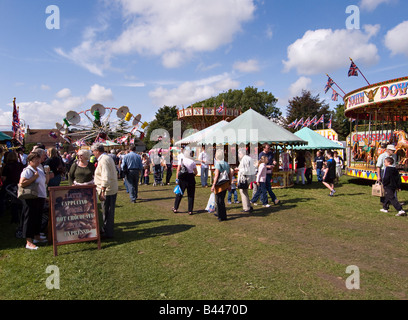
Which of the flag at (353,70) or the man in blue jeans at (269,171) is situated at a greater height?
the flag at (353,70)

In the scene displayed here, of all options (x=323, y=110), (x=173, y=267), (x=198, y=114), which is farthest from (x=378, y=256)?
(x=323, y=110)

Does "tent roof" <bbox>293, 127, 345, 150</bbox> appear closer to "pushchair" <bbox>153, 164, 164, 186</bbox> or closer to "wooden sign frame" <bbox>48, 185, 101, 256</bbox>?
"pushchair" <bbox>153, 164, 164, 186</bbox>

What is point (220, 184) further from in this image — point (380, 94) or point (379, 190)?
point (380, 94)

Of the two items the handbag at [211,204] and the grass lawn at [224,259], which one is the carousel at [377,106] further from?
the handbag at [211,204]

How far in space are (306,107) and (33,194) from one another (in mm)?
48160

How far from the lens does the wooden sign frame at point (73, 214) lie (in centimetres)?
501

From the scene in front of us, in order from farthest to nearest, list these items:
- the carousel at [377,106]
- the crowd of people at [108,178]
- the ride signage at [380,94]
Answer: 1. the carousel at [377,106]
2. the ride signage at [380,94]
3. the crowd of people at [108,178]

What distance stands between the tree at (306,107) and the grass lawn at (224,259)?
1686 inches

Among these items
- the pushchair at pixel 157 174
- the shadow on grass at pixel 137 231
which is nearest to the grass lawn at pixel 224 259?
the shadow on grass at pixel 137 231

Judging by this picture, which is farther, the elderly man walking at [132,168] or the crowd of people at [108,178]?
the elderly man walking at [132,168]

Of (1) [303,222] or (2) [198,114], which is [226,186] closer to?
(1) [303,222]
